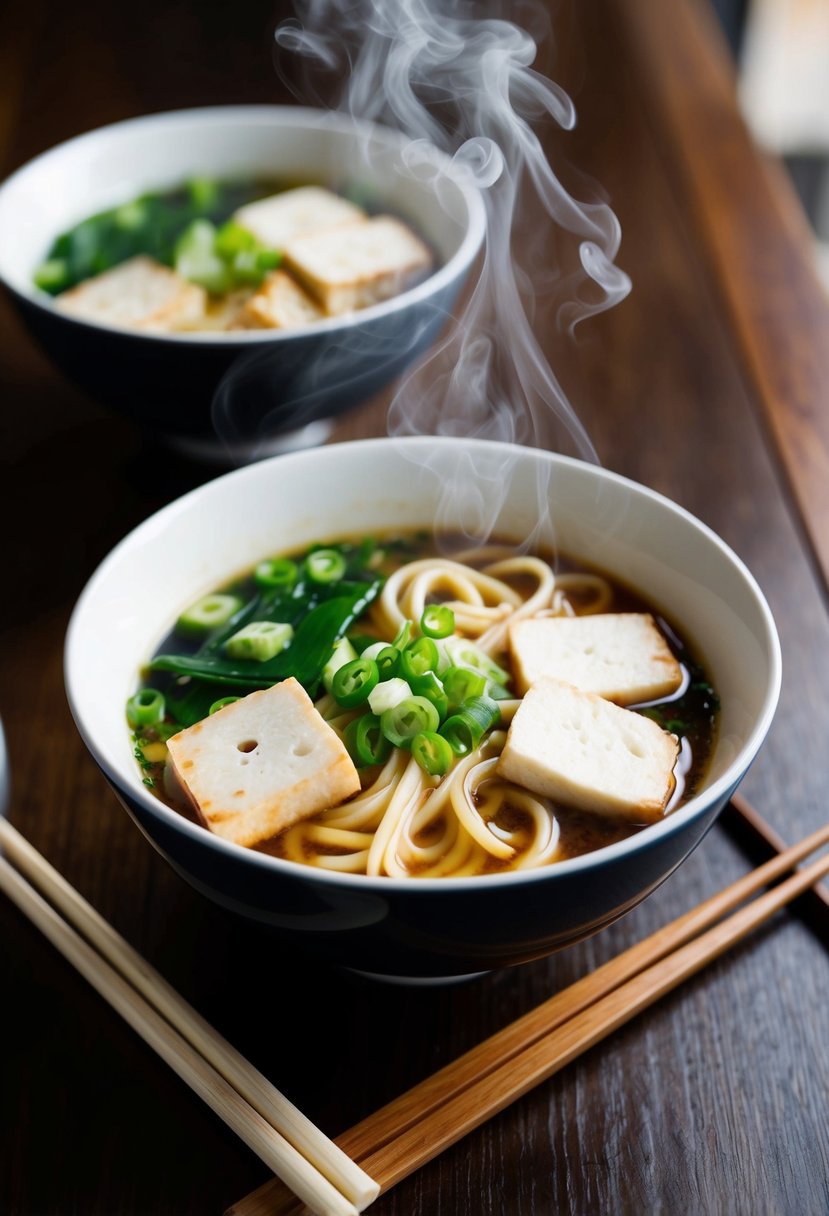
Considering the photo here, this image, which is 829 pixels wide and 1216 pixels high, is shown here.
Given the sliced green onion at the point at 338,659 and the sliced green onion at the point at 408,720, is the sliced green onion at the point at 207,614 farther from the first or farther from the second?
the sliced green onion at the point at 408,720

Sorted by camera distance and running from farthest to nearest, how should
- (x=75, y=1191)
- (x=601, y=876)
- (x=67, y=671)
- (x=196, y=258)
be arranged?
(x=196, y=258)
(x=67, y=671)
(x=75, y=1191)
(x=601, y=876)

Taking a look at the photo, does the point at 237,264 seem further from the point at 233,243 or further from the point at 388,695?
the point at 388,695

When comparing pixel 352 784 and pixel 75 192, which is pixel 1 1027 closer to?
pixel 352 784

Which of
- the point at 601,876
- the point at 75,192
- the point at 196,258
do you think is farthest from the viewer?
the point at 75,192

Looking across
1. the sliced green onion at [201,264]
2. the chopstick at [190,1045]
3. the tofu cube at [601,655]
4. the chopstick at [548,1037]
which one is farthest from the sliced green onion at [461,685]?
the sliced green onion at [201,264]

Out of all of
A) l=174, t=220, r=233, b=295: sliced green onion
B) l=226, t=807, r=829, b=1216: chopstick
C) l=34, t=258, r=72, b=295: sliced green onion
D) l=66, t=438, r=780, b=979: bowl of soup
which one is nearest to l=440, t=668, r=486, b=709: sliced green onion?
l=66, t=438, r=780, b=979: bowl of soup

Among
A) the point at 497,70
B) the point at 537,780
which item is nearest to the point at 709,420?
the point at 497,70
